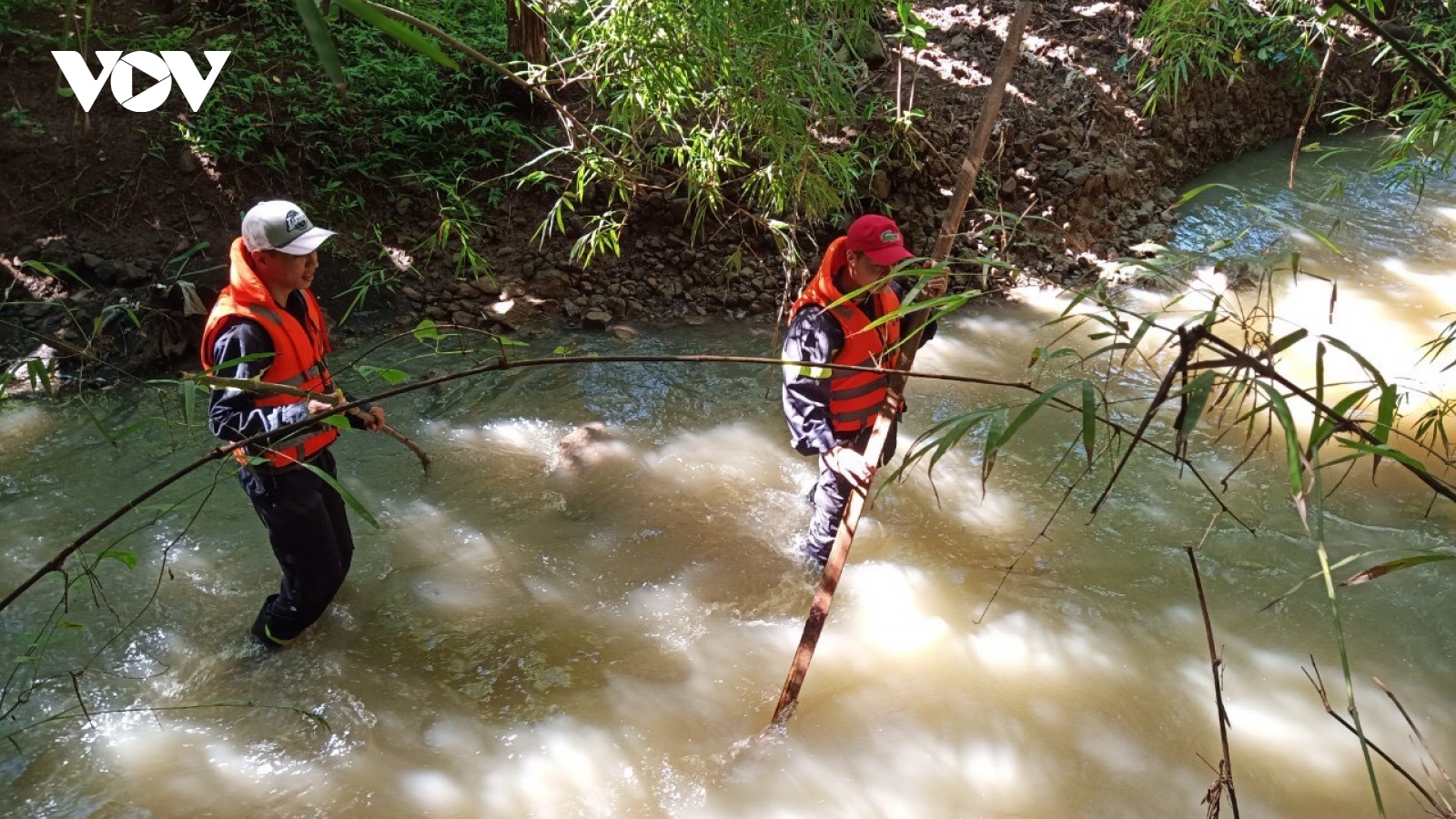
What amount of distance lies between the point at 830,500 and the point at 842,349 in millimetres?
617

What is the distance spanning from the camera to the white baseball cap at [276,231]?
2.52 metres

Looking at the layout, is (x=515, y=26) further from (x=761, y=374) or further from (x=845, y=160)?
(x=761, y=374)

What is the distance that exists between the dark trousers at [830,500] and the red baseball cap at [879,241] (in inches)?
29.3

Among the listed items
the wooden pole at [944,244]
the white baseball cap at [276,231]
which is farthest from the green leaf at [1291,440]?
the white baseball cap at [276,231]

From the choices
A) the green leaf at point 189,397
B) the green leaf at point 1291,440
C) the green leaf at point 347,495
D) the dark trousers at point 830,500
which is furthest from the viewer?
the dark trousers at point 830,500

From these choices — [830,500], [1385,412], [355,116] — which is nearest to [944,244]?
[830,500]

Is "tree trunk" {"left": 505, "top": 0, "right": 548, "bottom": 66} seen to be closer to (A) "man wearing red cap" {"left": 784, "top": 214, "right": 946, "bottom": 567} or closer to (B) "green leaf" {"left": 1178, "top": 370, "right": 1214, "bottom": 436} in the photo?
(A) "man wearing red cap" {"left": 784, "top": 214, "right": 946, "bottom": 567}

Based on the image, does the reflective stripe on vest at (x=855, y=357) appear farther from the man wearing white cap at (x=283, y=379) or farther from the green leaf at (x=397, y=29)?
the green leaf at (x=397, y=29)

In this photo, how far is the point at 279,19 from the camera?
6.14 metres

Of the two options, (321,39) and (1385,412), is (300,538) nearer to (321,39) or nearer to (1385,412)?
(321,39)

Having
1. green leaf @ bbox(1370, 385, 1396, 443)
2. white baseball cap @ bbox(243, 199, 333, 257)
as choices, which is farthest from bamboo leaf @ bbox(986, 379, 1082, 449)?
white baseball cap @ bbox(243, 199, 333, 257)

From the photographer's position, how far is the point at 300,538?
278 cm

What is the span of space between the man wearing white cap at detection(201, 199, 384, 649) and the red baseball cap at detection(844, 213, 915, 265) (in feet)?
5.26

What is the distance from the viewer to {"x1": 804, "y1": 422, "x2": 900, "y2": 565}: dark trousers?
3.37 metres
